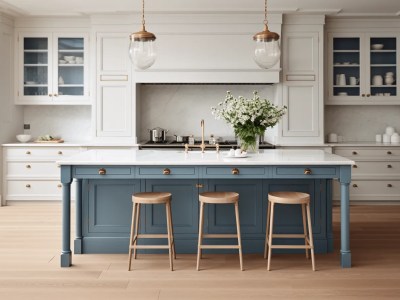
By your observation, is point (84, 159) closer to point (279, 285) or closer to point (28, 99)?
point (279, 285)

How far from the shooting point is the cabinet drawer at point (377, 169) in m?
7.00

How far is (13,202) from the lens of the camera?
7.12 m

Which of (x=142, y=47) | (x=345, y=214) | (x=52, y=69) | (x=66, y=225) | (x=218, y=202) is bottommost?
(x=66, y=225)

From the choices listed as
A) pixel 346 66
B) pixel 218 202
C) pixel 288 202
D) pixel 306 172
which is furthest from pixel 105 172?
pixel 346 66

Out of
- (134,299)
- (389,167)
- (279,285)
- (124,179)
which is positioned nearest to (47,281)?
(134,299)

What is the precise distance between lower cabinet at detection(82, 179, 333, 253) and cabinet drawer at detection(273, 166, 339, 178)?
1.28ft

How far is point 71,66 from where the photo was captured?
23.9ft

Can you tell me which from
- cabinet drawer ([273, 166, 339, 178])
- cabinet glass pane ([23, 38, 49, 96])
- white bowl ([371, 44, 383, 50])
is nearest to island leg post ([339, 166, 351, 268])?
cabinet drawer ([273, 166, 339, 178])

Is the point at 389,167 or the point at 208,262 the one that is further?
the point at 389,167

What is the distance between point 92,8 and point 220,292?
14.5ft

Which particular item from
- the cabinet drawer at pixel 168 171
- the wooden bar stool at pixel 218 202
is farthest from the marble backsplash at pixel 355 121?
the cabinet drawer at pixel 168 171

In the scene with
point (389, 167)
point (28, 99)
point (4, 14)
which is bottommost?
point (389, 167)

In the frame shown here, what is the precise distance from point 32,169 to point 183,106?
86.9 inches

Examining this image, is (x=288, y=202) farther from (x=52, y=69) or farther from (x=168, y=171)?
(x=52, y=69)
